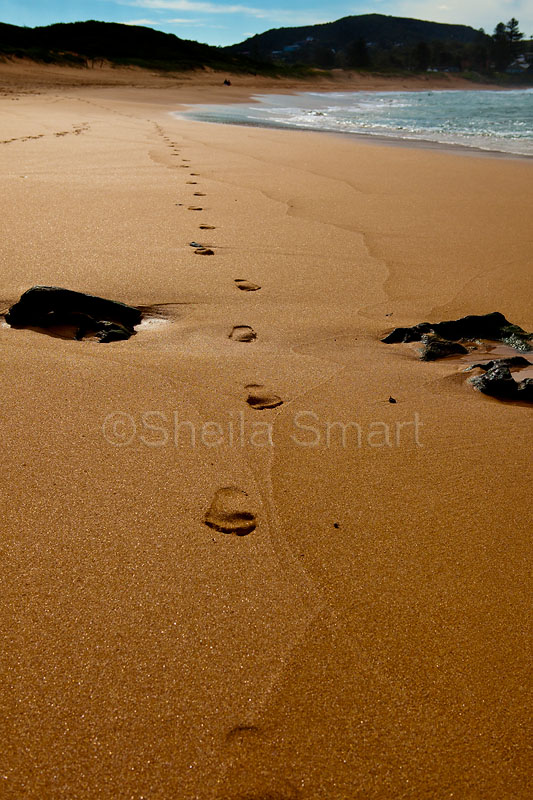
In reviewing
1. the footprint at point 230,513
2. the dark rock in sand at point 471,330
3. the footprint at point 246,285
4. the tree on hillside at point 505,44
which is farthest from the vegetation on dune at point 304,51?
the footprint at point 230,513

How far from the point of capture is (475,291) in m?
2.53

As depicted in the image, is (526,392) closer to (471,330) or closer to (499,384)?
(499,384)

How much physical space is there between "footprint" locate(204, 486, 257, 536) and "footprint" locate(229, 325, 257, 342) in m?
0.83

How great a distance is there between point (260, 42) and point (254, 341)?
Answer: 467 ft

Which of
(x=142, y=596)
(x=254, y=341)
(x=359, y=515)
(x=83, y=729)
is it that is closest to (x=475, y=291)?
(x=254, y=341)

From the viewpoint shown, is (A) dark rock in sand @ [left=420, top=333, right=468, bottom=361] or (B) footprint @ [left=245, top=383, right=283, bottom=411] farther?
(A) dark rock in sand @ [left=420, top=333, right=468, bottom=361]

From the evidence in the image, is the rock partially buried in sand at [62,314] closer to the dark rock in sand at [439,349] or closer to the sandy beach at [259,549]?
the sandy beach at [259,549]

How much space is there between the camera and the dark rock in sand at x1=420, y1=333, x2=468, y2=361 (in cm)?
195

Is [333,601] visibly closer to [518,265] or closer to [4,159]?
[518,265]

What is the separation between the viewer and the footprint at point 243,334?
1.98 metres

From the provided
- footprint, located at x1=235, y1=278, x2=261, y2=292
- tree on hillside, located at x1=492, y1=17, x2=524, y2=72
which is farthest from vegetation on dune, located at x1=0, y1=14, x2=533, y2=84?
footprint, located at x1=235, y1=278, x2=261, y2=292

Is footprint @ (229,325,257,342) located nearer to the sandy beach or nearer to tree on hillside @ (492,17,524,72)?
the sandy beach

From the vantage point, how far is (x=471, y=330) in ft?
6.94

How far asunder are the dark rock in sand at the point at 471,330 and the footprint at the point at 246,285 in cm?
65
